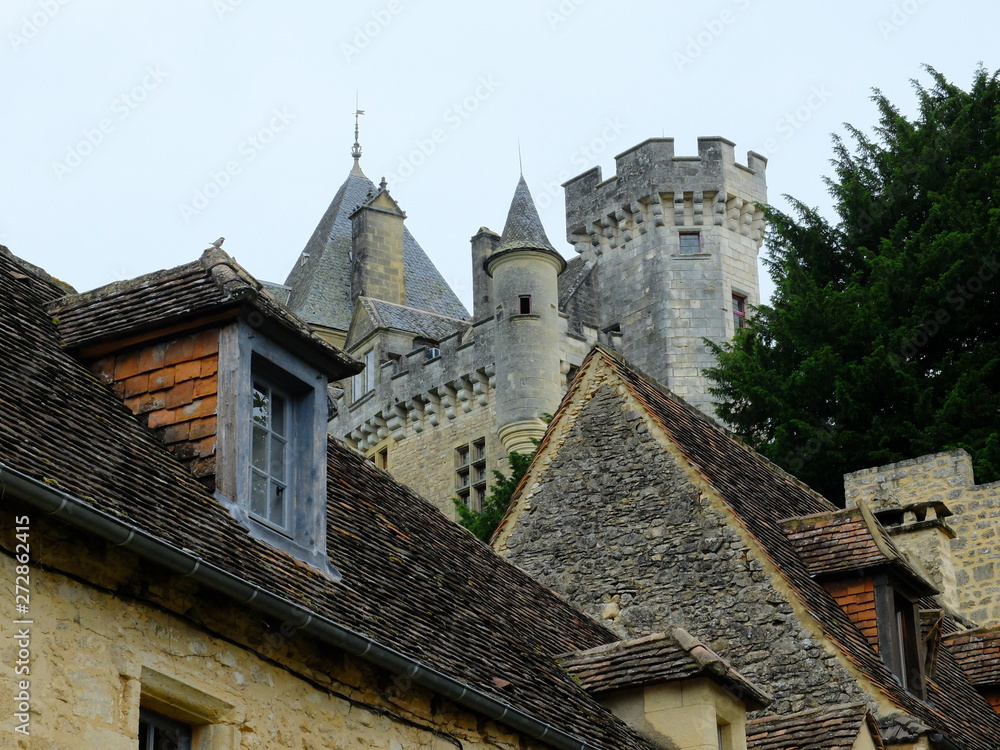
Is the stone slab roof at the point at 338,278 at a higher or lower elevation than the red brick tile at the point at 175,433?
higher

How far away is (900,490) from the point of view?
19.8m

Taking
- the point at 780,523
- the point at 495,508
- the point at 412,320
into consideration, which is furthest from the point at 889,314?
the point at 412,320

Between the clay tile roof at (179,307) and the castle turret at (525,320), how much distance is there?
30752 mm

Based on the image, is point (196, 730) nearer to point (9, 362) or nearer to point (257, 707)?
point (257, 707)

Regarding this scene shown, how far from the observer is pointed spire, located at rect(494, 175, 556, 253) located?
1551 inches

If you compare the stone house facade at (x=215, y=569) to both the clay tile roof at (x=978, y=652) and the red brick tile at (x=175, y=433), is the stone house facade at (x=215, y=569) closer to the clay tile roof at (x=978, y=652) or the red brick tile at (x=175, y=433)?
the red brick tile at (x=175, y=433)

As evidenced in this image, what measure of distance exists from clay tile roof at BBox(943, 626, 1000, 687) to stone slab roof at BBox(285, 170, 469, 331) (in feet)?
112

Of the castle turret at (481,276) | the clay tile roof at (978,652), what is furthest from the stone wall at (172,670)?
the castle turret at (481,276)

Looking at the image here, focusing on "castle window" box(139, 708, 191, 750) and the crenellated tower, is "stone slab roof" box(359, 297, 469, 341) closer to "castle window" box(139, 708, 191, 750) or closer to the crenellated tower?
the crenellated tower

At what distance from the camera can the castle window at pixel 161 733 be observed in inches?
258

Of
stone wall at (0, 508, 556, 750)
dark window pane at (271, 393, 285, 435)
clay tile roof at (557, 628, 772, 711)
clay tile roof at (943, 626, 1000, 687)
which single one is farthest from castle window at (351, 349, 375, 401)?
stone wall at (0, 508, 556, 750)

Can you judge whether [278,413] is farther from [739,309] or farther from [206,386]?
[739,309]

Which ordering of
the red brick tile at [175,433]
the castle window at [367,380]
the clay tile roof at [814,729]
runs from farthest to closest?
the castle window at [367,380] < the clay tile roof at [814,729] < the red brick tile at [175,433]

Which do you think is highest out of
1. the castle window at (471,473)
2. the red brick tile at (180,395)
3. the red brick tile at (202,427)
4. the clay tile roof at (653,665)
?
the castle window at (471,473)
